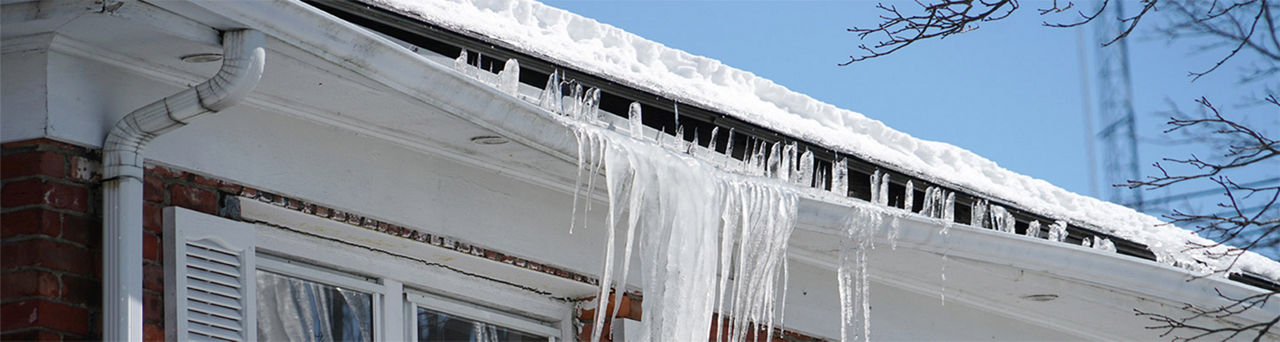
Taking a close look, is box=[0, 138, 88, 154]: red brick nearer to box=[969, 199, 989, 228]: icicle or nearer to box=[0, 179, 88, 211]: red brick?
box=[0, 179, 88, 211]: red brick

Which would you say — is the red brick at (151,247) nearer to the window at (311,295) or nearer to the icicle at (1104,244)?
the window at (311,295)

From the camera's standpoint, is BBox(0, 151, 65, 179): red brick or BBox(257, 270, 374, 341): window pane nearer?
BBox(0, 151, 65, 179): red brick

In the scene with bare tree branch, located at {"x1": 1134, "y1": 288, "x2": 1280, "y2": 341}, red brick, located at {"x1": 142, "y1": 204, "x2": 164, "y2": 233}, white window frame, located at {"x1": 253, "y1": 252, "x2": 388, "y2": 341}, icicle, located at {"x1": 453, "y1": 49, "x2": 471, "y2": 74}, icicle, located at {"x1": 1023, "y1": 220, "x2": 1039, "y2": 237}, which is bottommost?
bare tree branch, located at {"x1": 1134, "y1": 288, "x2": 1280, "y2": 341}

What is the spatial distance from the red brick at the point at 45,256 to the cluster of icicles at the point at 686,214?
150 cm

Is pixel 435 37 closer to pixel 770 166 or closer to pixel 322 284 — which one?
pixel 322 284

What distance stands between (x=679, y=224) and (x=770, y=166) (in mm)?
857

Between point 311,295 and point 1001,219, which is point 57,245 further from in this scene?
point 1001,219

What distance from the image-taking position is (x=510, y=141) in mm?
5387

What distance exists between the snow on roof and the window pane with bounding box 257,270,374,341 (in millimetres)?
934

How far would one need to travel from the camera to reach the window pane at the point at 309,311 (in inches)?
199

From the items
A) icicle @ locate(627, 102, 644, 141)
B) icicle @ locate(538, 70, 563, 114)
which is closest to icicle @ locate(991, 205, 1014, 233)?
icicle @ locate(627, 102, 644, 141)

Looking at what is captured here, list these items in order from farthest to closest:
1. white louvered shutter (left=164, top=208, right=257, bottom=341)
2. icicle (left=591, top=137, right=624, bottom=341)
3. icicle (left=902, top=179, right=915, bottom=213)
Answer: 1. icicle (left=902, top=179, right=915, bottom=213)
2. icicle (left=591, top=137, right=624, bottom=341)
3. white louvered shutter (left=164, top=208, right=257, bottom=341)

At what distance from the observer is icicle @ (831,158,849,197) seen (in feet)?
21.6

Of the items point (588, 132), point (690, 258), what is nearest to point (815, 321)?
point (690, 258)
